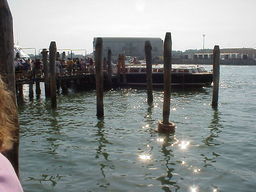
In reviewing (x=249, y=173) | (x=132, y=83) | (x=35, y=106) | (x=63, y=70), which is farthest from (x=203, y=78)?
(x=249, y=173)

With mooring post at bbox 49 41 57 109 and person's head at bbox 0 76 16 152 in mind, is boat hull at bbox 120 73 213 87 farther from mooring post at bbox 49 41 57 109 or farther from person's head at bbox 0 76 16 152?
person's head at bbox 0 76 16 152

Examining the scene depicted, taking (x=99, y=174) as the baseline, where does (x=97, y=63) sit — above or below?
above

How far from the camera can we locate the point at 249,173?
8094 millimetres

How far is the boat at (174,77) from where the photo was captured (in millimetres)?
30594

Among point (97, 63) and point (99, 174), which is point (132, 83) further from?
point (99, 174)

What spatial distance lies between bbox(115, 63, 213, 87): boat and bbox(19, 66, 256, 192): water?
44.1 feet

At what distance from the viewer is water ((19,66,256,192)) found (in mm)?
7371

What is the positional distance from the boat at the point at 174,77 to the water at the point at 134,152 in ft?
44.1

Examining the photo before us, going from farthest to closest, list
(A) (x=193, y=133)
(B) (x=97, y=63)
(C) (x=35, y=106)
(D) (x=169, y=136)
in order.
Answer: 1. (C) (x=35, y=106)
2. (B) (x=97, y=63)
3. (A) (x=193, y=133)
4. (D) (x=169, y=136)

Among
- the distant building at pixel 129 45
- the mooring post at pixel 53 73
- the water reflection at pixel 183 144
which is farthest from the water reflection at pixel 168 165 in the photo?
the distant building at pixel 129 45

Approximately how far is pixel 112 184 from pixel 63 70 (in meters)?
21.7

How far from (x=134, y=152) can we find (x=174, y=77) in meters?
21.6

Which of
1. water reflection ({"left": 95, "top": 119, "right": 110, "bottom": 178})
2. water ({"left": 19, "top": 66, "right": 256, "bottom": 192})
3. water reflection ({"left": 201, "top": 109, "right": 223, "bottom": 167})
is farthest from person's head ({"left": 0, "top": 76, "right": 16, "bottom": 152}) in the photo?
water reflection ({"left": 201, "top": 109, "right": 223, "bottom": 167})

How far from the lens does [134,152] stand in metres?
9.76
